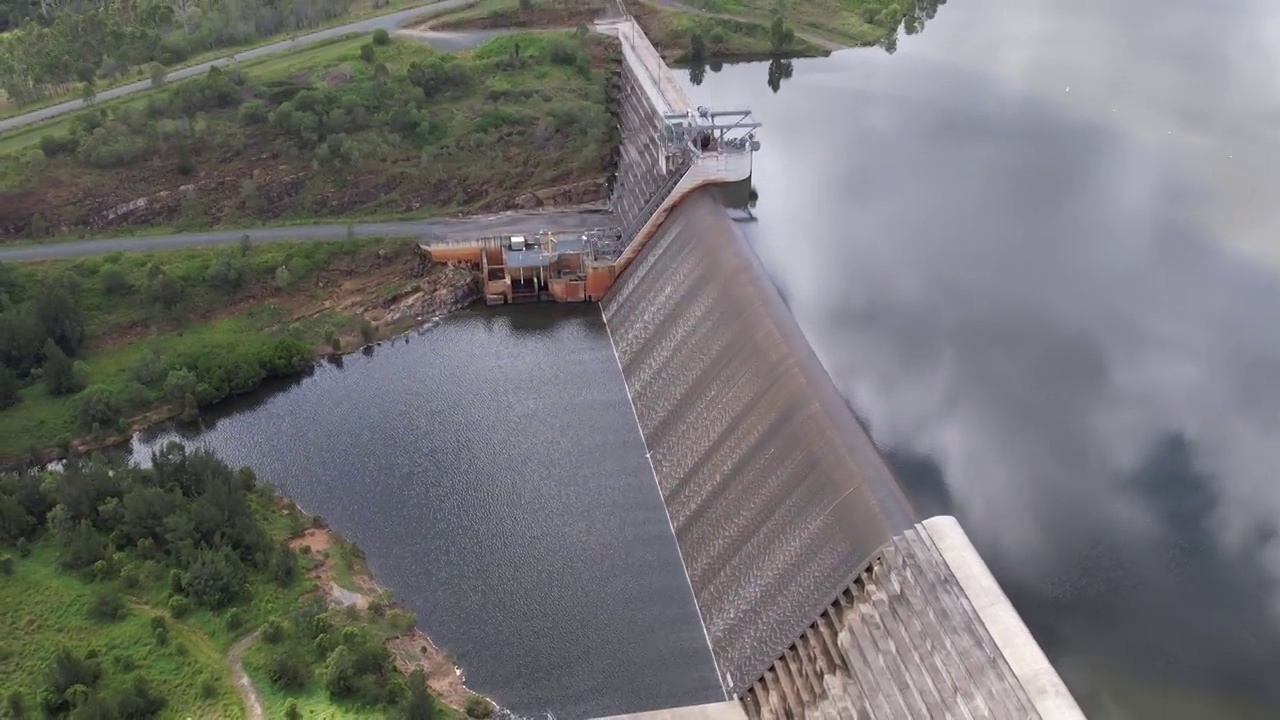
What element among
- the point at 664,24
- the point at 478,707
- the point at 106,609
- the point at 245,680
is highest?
the point at 664,24

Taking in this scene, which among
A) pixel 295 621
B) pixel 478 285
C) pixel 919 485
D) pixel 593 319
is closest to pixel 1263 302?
pixel 919 485

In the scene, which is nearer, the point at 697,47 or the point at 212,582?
the point at 212,582

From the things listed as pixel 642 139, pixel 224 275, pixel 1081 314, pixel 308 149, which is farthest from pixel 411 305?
pixel 1081 314

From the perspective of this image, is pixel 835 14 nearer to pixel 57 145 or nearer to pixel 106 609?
pixel 57 145

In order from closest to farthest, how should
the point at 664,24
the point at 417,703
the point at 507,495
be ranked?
the point at 417,703 → the point at 507,495 → the point at 664,24

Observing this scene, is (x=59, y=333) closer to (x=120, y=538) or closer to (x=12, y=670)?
(x=120, y=538)

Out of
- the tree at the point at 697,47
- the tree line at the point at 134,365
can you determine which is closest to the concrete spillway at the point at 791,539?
the tree line at the point at 134,365
